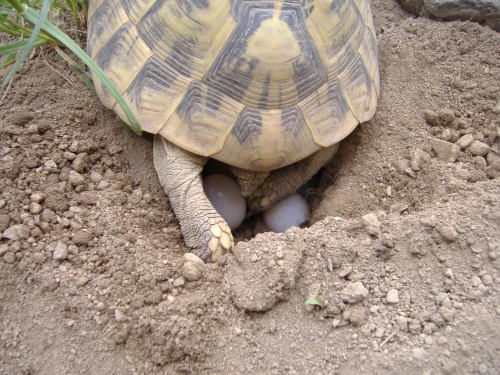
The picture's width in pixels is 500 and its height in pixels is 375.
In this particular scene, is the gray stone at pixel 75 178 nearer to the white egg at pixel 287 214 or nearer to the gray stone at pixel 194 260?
the gray stone at pixel 194 260

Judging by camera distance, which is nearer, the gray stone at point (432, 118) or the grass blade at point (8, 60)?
the grass blade at point (8, 60)

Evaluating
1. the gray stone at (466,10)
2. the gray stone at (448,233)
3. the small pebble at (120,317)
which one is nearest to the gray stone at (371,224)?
the gray stone at (448,233)

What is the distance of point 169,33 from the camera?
182cm

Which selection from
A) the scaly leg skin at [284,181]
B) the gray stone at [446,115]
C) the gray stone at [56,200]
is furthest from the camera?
the scaly leg skin at [284,181]

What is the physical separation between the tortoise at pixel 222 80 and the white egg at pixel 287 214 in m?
0.53

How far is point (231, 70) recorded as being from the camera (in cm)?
179

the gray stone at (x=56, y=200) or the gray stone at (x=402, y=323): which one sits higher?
the gray stone at (x=402, y=323)

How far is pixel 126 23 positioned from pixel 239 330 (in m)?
1.53

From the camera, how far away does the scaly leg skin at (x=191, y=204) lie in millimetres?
1897

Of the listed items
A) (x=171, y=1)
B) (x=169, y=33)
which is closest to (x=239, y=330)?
(x=169, y=33)

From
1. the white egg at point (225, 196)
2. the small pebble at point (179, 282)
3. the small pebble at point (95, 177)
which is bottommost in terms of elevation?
the white egg at point (225, 196)

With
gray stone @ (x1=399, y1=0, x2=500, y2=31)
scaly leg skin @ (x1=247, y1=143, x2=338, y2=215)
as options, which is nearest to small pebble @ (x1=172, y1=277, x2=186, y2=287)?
scaly leg skin @ (x1=247, y1=143, x2=338, y2=215)

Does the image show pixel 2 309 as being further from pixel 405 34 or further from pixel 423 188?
pixel 405 34

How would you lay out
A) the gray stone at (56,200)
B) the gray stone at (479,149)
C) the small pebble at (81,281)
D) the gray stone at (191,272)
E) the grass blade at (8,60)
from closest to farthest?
the small pebble at (81,281), the gray stone at (191,272), the gray stone at (56,200), the grass blade at (8,60), the gray stone at (479,149)
